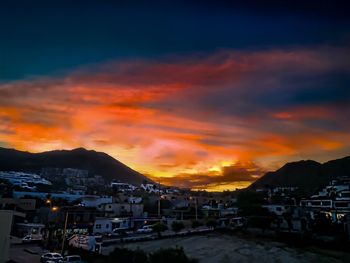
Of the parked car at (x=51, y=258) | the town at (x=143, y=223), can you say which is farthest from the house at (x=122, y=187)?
the parked car at (x=51, y=258)

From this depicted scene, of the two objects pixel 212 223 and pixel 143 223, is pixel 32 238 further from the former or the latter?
pixel 212 223

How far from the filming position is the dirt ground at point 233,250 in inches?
1475

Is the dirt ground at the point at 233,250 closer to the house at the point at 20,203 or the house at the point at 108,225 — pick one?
the house at the point at 108,225

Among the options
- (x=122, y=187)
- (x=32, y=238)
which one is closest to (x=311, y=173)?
(x=122, y=187)

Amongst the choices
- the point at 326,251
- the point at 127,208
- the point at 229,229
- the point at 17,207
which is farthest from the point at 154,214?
the point at 326,251

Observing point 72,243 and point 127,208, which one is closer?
point 72,243

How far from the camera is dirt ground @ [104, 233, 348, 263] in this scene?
37.5 meters

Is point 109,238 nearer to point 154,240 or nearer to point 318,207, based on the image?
point 154,240

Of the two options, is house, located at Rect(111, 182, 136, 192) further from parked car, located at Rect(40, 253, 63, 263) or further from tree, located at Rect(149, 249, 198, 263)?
tree, located at Rect(149, 249, 198, 263)

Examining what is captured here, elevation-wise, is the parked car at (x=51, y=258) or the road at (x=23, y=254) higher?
the parked car at (x=51, y=258)

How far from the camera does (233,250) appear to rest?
4228 centimetres

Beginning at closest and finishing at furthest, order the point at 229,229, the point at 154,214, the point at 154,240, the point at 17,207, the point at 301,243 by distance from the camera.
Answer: the point at 301,243, the point at 154,240, the point at 229,229, the point at 17,207, the point at 154,214

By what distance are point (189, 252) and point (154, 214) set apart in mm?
38156

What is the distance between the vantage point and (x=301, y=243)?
151ft
